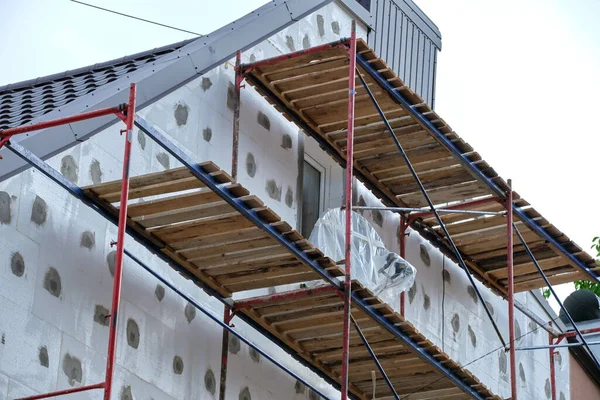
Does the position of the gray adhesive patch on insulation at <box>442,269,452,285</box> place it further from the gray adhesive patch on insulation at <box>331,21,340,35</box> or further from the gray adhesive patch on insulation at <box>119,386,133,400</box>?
the gray adhesive patch on insulation at <box>119,386,133,400</box>

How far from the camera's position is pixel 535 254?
65.6 feet

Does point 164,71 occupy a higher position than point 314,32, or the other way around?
point 314,32

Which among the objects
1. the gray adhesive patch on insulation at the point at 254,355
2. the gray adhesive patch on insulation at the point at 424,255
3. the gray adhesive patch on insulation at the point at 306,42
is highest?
the gray adhesive patch on insulation at the point at 306,42

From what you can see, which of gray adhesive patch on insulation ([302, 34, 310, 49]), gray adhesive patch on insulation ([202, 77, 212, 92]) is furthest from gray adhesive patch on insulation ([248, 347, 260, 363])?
gray adhesive patch on insulation ([302, 34, 310, 49])

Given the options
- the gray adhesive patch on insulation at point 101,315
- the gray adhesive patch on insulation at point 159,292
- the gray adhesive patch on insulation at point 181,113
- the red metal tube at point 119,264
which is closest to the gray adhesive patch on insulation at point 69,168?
the gray adhesive patch on insulation at point 101,315

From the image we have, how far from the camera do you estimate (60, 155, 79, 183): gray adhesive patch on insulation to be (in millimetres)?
13539

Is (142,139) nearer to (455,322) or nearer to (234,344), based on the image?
(234,344)

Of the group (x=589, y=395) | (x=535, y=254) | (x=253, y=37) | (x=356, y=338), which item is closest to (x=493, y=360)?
(x=535, y=254)

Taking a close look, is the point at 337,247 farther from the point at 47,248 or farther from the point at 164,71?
the point at 47,248

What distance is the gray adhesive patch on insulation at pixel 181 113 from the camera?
15211 mm

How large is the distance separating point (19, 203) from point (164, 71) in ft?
8.82

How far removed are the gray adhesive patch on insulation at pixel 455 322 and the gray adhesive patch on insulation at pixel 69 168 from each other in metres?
7.31

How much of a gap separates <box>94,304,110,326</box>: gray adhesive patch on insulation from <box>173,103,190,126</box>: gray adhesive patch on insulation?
2.44 metres

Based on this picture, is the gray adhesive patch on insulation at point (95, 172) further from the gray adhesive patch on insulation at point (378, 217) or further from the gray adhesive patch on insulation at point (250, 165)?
the gray adhesive patch on insulation at point (378, 217)
